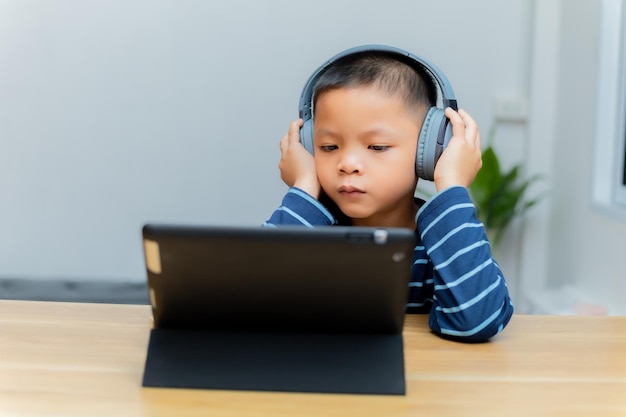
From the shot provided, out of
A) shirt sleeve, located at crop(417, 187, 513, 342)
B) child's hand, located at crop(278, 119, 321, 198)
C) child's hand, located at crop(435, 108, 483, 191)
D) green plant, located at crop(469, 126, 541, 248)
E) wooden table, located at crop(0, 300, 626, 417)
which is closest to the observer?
wooden table, located at crop(0, 300, 626, 417)

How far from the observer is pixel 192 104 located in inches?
127

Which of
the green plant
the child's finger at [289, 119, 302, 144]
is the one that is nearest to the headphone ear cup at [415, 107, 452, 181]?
the child's finger at [289, 119, 302, 144]

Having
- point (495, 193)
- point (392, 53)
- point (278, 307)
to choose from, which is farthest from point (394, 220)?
point (495, 193)

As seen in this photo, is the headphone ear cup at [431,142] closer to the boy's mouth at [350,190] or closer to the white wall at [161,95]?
the boy's mouth at [350,190]

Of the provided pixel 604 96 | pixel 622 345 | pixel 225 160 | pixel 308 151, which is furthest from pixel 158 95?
pixel 622 345

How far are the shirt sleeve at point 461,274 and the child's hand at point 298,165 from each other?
23 cm

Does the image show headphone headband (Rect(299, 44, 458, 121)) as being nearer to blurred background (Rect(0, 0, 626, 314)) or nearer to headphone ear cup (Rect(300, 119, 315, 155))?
headphone ear cup (Rect(300, 119, 315, 155))

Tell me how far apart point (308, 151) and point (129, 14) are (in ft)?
7.12

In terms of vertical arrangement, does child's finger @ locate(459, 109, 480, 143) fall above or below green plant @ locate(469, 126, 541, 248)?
above

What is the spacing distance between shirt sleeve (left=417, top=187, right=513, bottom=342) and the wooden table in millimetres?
24

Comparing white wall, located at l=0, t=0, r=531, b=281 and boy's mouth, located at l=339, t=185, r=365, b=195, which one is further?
white wall, located at l=0, t=0, r=531, b=281

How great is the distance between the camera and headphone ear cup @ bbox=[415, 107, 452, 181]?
1150 mm

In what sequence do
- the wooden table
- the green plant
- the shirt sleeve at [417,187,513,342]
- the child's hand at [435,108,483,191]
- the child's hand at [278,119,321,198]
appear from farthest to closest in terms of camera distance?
1. the green plant
2. the child's hand at [278,119,321,198]
3. the child's hand at [435,108,483,191]
4. the shirt sleeve at [417,187,513,342]
5. the wooden table

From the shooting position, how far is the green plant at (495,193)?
3174mm
